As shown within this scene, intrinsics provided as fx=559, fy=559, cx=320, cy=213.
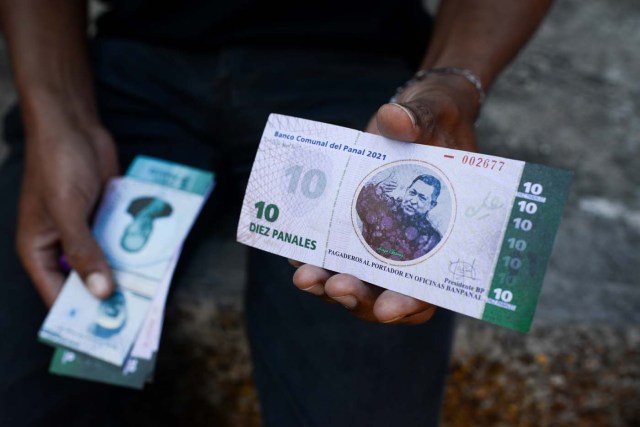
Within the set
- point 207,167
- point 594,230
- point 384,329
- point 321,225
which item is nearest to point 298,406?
point 384,329

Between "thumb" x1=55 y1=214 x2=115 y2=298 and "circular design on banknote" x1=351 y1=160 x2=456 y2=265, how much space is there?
1.64 feet

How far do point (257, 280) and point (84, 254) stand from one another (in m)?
0.31

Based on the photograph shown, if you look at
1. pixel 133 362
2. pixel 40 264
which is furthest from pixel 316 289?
pixel 40 264

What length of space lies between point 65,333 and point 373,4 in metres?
0.91

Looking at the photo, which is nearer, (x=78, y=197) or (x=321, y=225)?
(x=321, y=225)

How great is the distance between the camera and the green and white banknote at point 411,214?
75cm

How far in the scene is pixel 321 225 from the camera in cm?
83

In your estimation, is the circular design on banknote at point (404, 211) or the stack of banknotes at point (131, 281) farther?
the stack of banknotes at point (131, 281)

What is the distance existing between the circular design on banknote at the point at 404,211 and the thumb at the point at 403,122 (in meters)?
0.04

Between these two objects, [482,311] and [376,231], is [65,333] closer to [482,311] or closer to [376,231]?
[376,231]

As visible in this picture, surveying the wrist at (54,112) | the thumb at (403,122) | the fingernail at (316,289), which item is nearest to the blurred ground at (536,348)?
the wrist at (54,112)

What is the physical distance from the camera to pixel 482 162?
77 centimetres

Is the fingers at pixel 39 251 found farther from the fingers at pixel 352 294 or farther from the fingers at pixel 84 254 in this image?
the fingers at pixel 352 294
